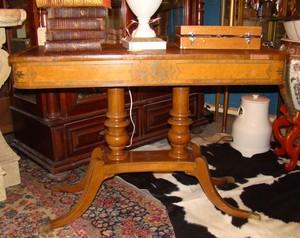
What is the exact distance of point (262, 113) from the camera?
7.07 feet

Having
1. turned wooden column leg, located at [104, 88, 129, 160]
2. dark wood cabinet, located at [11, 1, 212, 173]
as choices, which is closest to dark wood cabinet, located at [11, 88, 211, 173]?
dark wood cabinet, located at [11, 1, 212, 173]

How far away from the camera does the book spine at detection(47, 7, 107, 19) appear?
1.21 m

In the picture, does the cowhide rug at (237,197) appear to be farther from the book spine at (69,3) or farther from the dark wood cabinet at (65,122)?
the book spine at (69,3)

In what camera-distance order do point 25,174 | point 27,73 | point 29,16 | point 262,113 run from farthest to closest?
point 262,113 < point 25,174 < point 29,16 < point 27,73

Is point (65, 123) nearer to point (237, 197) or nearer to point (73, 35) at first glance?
point (73, 35)

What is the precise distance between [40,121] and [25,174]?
1.04 feet

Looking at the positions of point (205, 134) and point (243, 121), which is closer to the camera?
point (243, 121)

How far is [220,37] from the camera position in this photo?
130 cm

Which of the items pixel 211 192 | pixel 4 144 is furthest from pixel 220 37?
pixel 4 144

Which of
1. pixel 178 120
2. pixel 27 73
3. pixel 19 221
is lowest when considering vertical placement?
pixel 19 221

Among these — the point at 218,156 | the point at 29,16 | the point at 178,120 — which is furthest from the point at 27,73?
the point at 218,156

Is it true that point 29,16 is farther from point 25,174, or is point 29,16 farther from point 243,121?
point 243,121

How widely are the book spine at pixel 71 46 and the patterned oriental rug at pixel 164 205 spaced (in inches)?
29.0

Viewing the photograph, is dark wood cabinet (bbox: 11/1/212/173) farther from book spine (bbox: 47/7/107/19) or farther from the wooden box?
the wooden box
